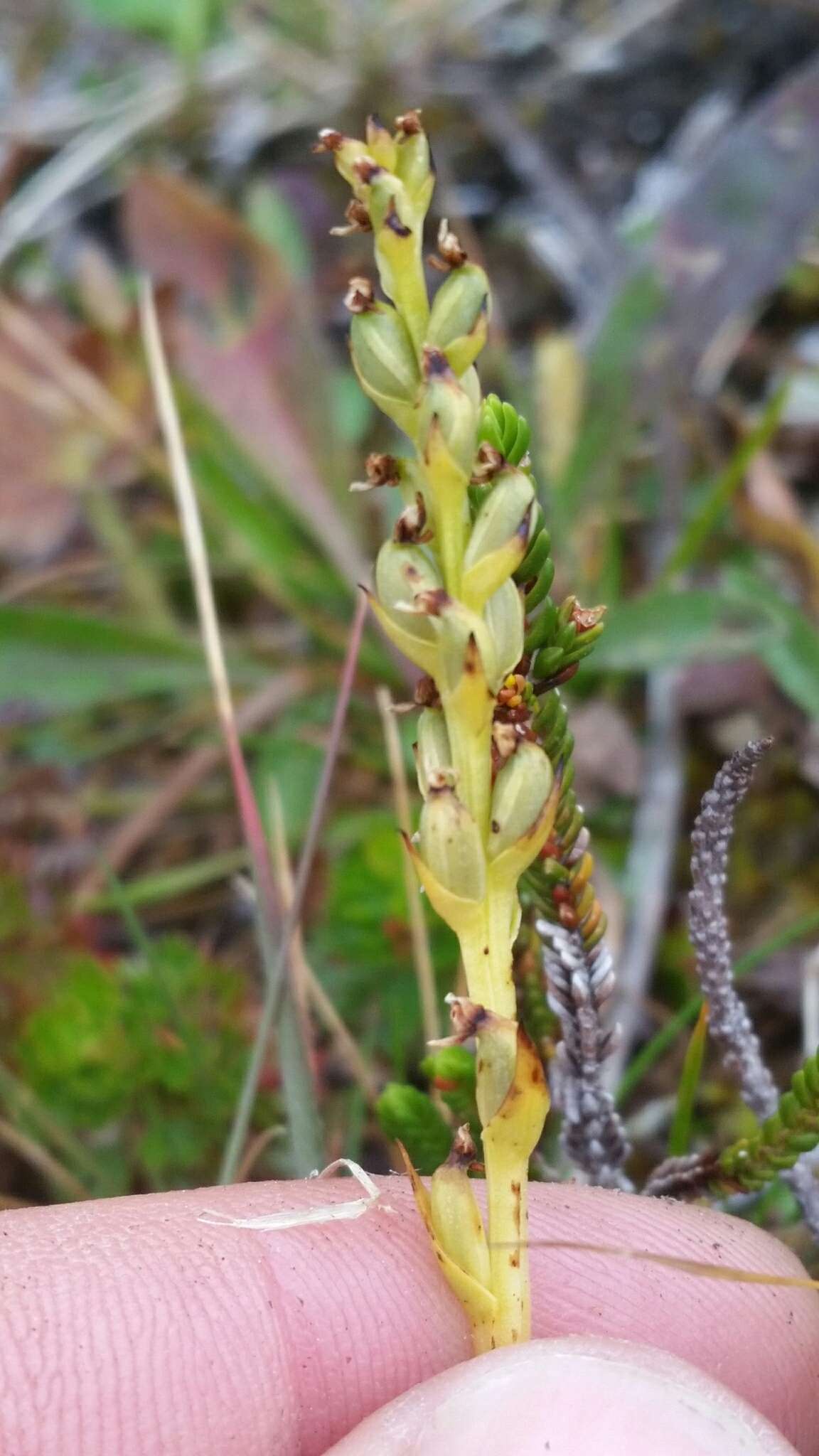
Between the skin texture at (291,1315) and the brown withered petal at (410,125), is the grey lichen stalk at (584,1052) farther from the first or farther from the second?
the brown withered petal at (410,125)

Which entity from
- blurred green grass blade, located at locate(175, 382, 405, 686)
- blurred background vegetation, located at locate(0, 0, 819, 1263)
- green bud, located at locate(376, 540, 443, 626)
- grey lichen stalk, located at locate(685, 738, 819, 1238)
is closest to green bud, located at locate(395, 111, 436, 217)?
green bud, located at locate(376, 540, 443, 626)

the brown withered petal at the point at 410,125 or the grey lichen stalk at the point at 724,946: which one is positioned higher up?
the brown withered petal at the point at 410,125

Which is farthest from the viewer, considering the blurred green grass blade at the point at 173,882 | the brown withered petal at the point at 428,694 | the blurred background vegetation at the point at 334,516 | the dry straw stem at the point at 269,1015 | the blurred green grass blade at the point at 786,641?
the blurred green grass blade at the point at 173,882

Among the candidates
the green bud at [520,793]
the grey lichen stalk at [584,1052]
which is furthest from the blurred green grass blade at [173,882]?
the green bud at [520,793]

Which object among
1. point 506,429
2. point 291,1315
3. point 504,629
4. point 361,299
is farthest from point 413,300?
point 291,1315

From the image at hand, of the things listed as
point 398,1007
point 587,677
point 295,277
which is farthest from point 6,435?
point 398,1007

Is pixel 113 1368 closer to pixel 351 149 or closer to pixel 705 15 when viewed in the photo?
pixel 351 149

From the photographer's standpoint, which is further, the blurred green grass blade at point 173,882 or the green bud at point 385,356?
the blurred green grass blade at point 173,882

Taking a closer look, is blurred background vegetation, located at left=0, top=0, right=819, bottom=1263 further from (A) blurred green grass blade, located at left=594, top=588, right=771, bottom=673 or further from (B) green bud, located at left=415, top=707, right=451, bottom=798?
(B) green bud, located at left=415, top=707, right=451, bottom=798
